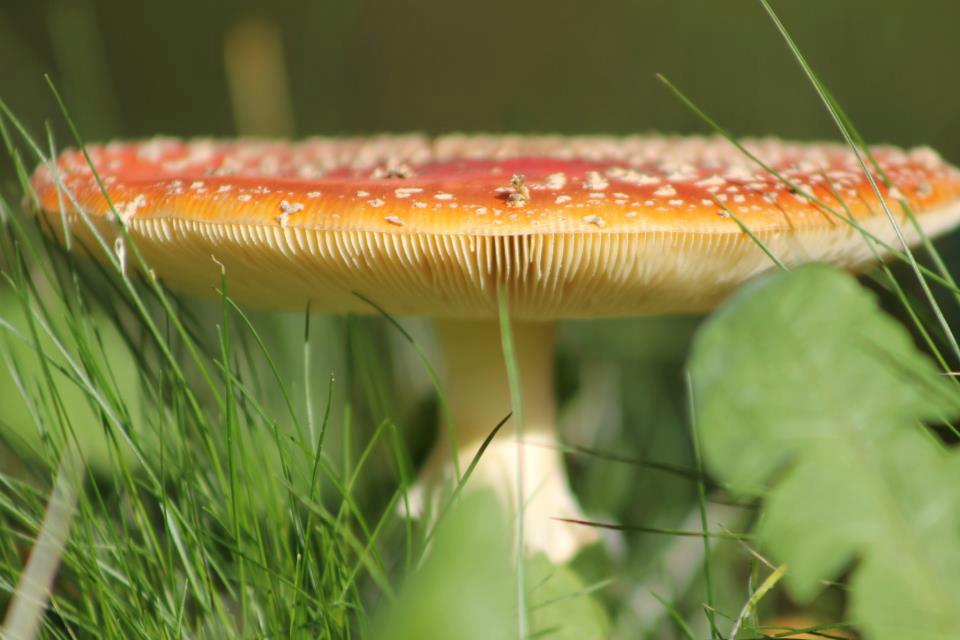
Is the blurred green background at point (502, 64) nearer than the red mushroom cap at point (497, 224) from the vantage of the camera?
No

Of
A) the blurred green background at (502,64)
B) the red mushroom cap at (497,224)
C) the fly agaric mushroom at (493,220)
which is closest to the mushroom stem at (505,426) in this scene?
the fly agaric mushroom at (493,220)

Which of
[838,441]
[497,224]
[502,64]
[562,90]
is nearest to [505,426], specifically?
[497,224]

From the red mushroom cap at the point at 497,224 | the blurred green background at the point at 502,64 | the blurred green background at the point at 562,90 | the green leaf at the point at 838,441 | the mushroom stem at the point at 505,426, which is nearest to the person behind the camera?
the green leaf at the point at 838,441

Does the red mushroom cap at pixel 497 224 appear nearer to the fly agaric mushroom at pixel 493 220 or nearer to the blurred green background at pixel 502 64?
A: the fly agaric mushroom at pixel 493 220

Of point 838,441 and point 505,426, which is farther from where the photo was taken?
point 505,426

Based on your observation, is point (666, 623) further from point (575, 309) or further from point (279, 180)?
point (279, 180)

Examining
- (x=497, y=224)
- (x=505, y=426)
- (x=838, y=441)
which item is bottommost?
(x=505, y=426)

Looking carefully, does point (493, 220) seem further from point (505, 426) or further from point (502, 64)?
point (502, 64)

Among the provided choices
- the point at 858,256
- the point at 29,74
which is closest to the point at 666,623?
the point at 858,256
